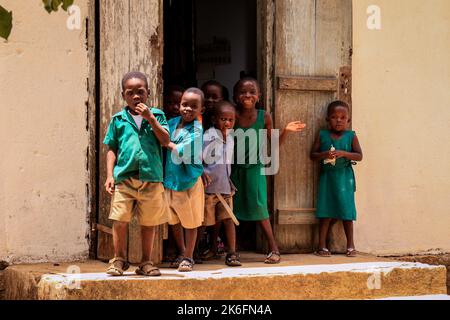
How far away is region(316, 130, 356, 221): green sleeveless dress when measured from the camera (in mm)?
5504

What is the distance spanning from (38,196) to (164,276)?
1106 mm

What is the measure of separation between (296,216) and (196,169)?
44.0 inches

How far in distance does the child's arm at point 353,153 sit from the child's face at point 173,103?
1.17m

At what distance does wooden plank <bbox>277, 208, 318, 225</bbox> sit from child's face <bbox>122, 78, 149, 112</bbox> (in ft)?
5.32

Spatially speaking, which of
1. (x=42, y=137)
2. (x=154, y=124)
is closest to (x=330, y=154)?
(x=154, y=124)

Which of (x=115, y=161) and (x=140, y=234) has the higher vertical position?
(x=115, y=161)

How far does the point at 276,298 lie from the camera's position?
183 inches

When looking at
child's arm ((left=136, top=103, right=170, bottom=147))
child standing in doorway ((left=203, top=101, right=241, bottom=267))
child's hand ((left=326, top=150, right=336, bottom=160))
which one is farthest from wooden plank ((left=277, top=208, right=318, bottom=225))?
child's arm ((left=136, top=103, right=170, bottom=147))

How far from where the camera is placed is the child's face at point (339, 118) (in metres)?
5.48

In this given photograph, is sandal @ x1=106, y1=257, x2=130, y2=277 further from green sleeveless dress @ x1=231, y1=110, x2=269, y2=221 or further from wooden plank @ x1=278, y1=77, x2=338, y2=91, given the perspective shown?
wooden plank @ x1=278, y1=77, x2=338, y2=91

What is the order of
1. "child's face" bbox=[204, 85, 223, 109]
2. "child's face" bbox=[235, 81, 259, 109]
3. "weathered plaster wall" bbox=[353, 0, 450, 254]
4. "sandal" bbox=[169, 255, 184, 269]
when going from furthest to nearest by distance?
"weathered plaster wall" bbox=[353, 0, 450, 254], "child's face" bbox=[204, 85, 223, 109], "child's face" bbox=[235, 81, 259, 109], "sandal" bbox=[169, 255, 184, 269]

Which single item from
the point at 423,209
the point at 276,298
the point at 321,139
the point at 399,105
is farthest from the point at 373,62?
the point at 276,298

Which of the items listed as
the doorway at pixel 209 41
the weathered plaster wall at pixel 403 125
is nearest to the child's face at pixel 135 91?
the weathered plaster wall at pixel 403 125

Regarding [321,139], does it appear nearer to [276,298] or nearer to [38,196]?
[276,298]
